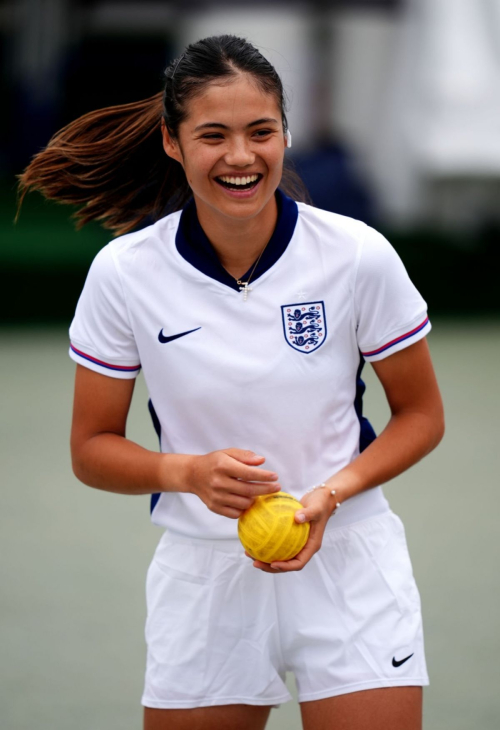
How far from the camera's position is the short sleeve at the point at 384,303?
214cm

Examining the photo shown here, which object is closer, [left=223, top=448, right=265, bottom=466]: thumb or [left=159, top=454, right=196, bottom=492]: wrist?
[left=223, top=448, right=265, bottom=466]: thumb

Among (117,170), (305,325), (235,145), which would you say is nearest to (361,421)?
(305,325)

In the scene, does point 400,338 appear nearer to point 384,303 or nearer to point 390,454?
point 384,303

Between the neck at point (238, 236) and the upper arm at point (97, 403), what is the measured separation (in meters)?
0.30

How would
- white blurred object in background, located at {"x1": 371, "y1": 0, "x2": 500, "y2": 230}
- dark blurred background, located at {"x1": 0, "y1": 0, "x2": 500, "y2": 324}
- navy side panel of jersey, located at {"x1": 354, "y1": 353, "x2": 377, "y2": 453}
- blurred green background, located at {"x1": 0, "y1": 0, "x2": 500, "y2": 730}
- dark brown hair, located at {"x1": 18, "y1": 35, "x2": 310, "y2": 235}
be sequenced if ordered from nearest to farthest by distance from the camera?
navy side panel of jersey, located at {"x1": 354, "y1": 353, "x2": 377, "y2": 453}
dark brown hair, located at {"x1": 18, "y1": 35, "x2": 310, "y2": 235}
blurred green background, located at {"x1": 0, "y1": 0, "x2": 500, "y2": 730}
dark blurred background, located at {"x1": 0, "y1": 0, "x2": 500, "y2": 324}
white blurred object in background, located at {"x1": 371, "y1": 0, "x2": 500, "y2": 230}

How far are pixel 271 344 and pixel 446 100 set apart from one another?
277 inches

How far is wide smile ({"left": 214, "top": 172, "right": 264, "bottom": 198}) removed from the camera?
207 centimetres

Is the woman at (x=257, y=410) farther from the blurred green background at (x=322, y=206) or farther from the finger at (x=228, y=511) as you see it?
the blurred green background at (x=322, y=206)

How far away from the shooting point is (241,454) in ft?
6.43

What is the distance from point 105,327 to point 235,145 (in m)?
0.43

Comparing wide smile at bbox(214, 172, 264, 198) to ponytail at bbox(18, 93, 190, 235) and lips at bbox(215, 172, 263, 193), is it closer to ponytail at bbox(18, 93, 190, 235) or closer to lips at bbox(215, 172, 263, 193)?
lips at bbox(215, 172, 263, 193)

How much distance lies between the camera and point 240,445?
7.11ft

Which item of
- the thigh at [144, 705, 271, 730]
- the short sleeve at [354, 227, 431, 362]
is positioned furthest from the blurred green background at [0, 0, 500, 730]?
the short sleeve at [354, 227, 431, 362]

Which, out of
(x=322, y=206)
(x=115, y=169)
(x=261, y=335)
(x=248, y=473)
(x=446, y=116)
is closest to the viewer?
(x=248, y=473)
